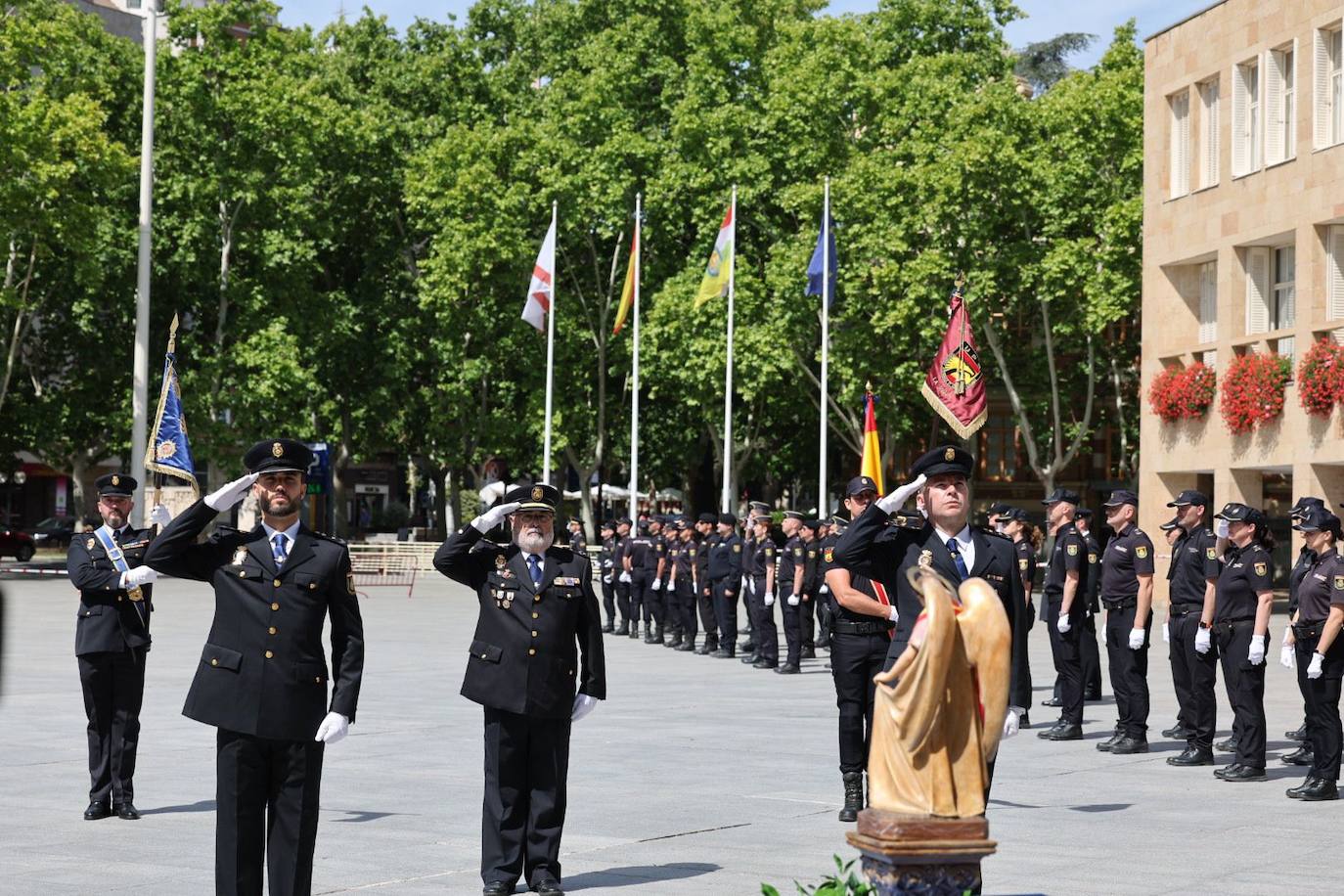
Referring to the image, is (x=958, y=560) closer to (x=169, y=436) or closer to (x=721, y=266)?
(x=169, y=436)

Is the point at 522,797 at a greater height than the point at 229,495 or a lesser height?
lesser

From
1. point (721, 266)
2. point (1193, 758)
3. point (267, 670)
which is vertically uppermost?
point (721, 266)

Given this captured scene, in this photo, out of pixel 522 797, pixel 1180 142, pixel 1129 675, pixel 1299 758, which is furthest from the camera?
pixel 1180 142

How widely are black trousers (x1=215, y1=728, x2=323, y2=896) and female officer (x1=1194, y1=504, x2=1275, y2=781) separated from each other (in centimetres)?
790

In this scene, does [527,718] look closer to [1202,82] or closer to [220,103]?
[1202,82]

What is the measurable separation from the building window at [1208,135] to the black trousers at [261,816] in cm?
2956

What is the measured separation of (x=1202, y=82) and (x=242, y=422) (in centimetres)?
2832

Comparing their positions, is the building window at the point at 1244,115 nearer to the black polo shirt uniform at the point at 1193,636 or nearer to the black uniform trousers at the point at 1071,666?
the black uniform trousers at the point at 1071,666

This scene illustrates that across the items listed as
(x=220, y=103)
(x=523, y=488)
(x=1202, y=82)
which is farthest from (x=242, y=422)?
(x=523, y=488)

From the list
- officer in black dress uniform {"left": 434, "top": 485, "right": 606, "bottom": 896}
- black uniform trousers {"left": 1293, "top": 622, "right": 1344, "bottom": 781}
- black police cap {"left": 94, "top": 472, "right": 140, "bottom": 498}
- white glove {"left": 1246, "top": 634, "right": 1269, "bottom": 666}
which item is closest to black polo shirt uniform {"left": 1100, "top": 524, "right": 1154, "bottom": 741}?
white glove {"left": 1246, "top": 634, "right": 1269, "bottom": 666}

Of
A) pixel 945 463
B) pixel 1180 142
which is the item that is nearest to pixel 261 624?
pixel 945 463

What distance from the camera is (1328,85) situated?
31.1 metres

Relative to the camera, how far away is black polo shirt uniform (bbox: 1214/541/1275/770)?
1355 centimetres

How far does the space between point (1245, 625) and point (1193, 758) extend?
1.29m
